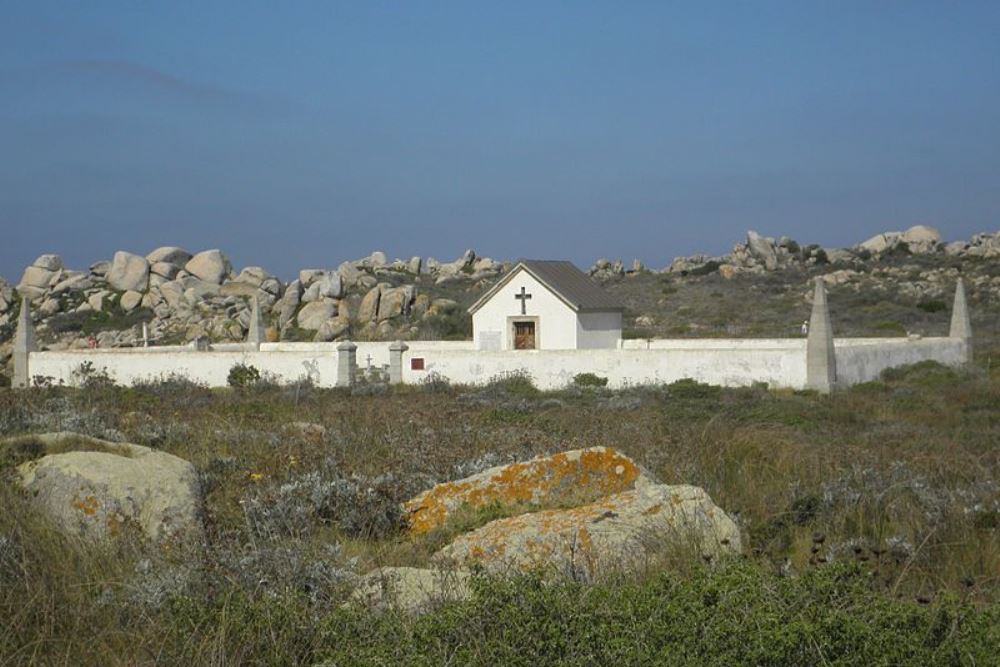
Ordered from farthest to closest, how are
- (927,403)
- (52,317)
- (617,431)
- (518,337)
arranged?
1. (52,317)
2. (518,337)
3. (927,403)
4. (617,431)

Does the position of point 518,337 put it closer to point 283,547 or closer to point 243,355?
point 243,355

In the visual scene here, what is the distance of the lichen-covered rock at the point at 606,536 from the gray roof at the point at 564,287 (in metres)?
25.6

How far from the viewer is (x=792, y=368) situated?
25.4 meters

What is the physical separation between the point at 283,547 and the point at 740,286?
5783cm

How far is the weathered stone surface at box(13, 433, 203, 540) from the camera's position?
Result: 609 centimetres

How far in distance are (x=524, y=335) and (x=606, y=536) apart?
27.0 meters

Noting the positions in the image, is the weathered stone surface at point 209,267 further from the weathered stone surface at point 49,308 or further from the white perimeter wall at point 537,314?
the white perimeter wall at point 537,314

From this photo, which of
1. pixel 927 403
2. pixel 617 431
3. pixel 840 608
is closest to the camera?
pixel 840 608

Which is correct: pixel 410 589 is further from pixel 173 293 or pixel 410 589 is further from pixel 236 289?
pixel 236 289

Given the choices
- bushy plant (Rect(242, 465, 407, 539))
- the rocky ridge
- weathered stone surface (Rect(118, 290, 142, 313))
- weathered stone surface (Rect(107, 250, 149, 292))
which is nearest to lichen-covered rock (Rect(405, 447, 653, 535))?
bushy plant (Rect(242, 465, 407, 539))

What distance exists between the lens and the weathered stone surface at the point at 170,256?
58.9m

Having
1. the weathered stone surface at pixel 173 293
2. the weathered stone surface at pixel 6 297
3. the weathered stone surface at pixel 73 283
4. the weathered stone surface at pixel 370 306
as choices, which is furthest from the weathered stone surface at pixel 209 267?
the weathered stone surface at pixel 370 306

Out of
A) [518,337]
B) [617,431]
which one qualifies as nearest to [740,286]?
[518,337]

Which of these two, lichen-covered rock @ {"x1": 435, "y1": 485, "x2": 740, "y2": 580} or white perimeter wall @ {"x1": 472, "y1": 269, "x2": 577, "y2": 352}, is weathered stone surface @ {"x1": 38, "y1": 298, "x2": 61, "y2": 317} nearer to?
white perimeter wall @ {"x1": 472, "y1": 269, "x2": 577, "y2": 352}
